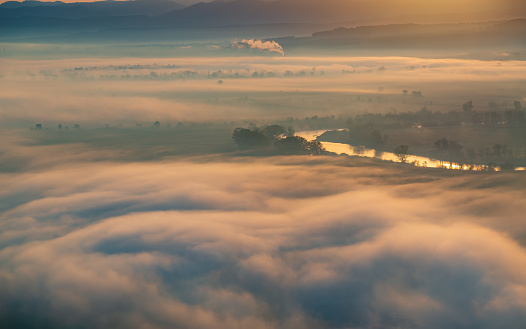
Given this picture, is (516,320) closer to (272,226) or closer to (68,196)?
(272,226)

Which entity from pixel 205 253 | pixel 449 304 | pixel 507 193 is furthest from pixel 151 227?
pixel 507 193

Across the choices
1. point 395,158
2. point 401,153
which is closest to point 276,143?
point 395,158

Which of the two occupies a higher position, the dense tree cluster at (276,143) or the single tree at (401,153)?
the dense tree cluster at (276,143)

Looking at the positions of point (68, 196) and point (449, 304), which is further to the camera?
point (68, 196)

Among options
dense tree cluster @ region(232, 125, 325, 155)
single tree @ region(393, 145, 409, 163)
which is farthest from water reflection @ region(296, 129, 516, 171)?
dense tree cluster @ region(232, 125, 325, 155)

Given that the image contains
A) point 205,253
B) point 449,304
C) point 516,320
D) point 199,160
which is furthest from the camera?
point 199,160

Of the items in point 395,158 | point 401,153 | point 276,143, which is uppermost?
point 276,143

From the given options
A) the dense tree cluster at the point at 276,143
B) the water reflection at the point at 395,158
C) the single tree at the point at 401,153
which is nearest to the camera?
the water reflection at the point at 395,158

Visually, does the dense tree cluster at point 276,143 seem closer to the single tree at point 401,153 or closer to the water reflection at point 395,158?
the water reflection at point 395,158

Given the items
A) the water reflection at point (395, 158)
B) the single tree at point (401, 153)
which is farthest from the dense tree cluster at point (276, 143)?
the single tree at point (401, 153)

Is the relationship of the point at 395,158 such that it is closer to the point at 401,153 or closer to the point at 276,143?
the point at 401,153

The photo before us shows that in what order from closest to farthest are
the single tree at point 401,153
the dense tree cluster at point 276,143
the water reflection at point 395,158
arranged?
the water reflection at point 395,158 < the dense tree cluster at point 276,143 < the single tree at point 401,153
